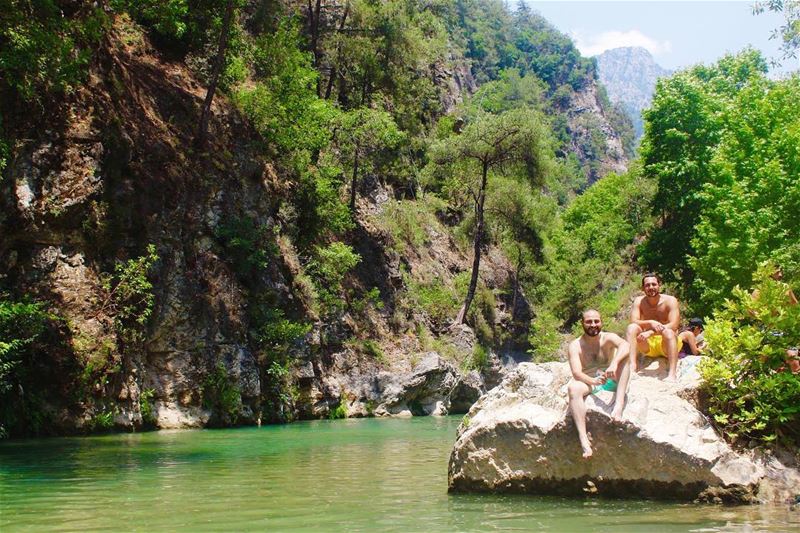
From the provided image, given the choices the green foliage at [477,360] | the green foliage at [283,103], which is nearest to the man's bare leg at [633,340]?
the green foliage at [283,103]

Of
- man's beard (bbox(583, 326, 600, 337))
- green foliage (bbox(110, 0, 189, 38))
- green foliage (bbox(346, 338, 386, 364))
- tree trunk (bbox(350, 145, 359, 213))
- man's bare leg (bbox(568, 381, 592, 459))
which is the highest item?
green foliage (bbox(110, 0, 189, 38))

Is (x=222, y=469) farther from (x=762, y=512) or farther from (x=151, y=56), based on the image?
(x=151, y=56)

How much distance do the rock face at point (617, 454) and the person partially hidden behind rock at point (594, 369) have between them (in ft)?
0.53

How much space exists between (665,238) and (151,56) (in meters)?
21.6

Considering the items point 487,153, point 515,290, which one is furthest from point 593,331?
point 515,290

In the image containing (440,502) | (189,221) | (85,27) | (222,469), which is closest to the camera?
(440,502)

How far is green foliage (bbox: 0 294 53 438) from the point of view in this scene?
16.2m

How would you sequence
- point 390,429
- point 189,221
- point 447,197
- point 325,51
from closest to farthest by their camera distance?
point 390,429 < point 189,221 < point 325,51 < point 447,197

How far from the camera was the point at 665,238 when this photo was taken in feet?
108

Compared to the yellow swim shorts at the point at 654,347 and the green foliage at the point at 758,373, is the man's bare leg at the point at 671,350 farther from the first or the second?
the green foliage at the point at 758,373

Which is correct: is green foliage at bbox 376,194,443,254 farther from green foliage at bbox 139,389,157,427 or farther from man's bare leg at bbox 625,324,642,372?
man's bare leg at bbox 625,324,642,372

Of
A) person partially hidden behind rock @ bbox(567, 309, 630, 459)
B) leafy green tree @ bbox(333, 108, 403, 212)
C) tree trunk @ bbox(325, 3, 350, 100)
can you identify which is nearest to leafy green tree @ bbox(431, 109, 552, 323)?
leafy green tree @ bbox(333, 108, 403, 212)

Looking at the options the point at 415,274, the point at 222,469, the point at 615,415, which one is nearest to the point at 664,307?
the point at 615,415

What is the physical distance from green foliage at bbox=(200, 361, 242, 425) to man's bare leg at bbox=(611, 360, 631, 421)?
15.5 m
